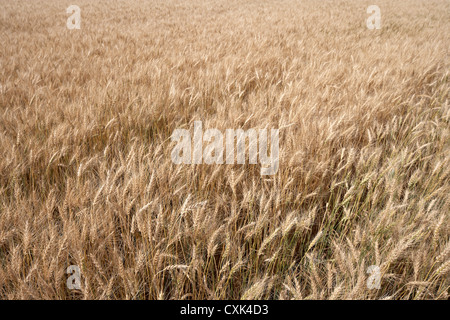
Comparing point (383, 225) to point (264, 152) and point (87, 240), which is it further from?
point (87, 240)

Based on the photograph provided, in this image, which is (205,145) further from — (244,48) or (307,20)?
(307,20)

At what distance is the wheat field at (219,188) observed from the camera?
2.43 feet

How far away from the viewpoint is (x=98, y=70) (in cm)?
275

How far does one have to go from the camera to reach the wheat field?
74 cm

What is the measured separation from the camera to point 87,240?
2.65 ft

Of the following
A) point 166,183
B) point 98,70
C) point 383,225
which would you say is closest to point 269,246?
point 383,225

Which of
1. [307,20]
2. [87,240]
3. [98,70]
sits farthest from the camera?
[307,20]

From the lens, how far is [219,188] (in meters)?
1.09
